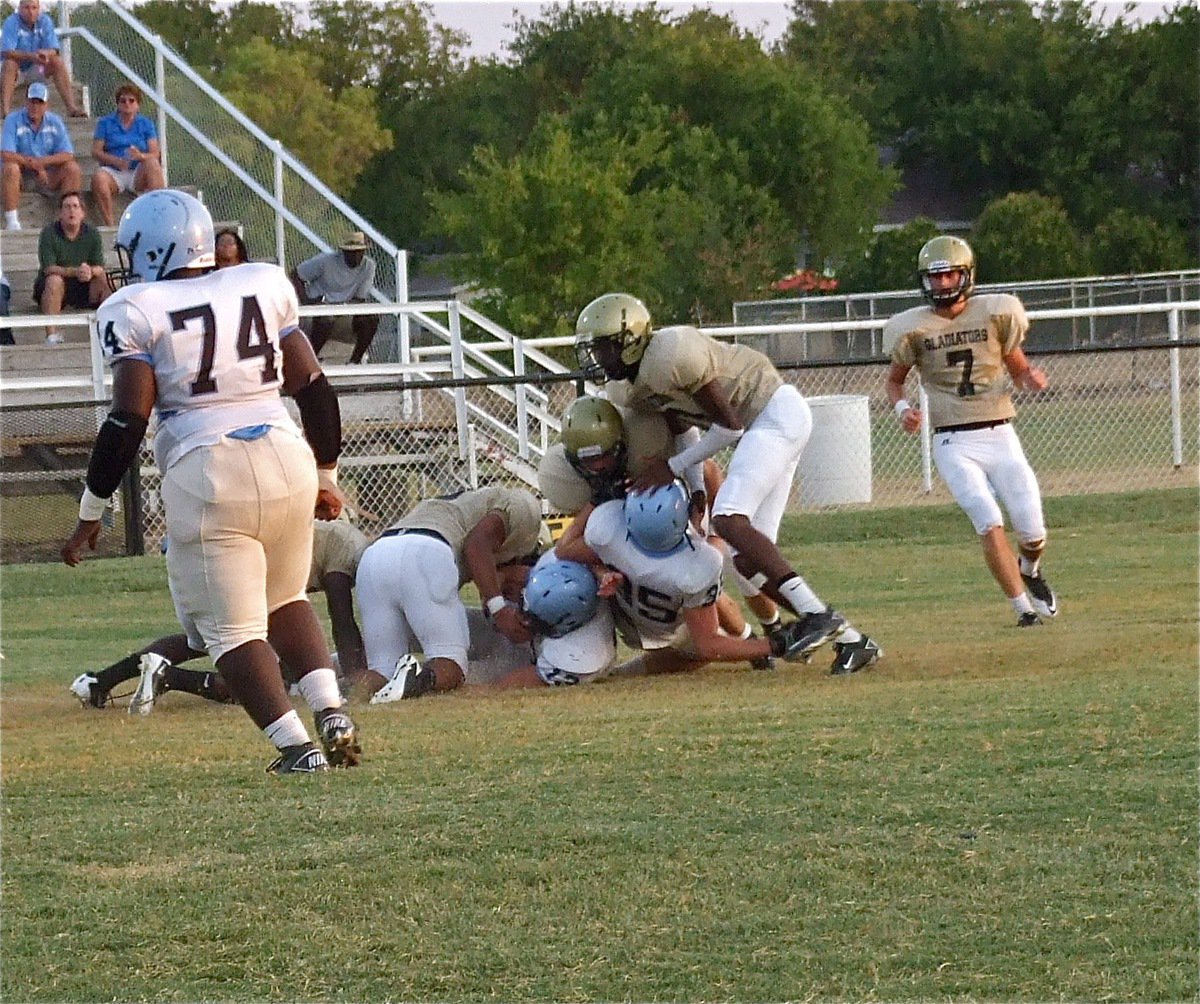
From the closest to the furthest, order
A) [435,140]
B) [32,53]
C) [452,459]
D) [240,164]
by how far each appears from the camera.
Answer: [452,459], [32,53], [240,164], [435,140]

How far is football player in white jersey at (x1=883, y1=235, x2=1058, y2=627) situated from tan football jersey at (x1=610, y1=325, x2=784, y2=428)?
1.48 metres

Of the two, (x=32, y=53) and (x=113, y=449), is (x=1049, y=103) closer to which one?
(x=32, y=53)

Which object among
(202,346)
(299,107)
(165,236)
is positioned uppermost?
(299,107)

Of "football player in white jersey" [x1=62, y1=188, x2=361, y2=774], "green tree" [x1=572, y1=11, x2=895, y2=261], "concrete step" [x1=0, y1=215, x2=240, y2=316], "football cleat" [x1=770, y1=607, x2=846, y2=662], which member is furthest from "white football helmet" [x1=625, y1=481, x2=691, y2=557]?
"green tree" [x1=572, y1=11, x2=895, y2=261]

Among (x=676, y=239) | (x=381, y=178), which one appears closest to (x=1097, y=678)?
(x=676, y=239)

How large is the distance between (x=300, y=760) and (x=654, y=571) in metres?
2.96

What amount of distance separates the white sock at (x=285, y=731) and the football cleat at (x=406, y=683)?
8.28 feet

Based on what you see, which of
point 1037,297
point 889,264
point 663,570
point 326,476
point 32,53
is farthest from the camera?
point 889,264

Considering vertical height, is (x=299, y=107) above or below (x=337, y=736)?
above

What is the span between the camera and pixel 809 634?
28.2ft

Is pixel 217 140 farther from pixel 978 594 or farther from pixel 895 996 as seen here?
pixel 895 996

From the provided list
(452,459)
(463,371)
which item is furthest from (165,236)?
(463,371)

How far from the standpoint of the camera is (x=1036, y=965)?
4.46 m

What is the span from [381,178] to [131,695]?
5335 centimetres
